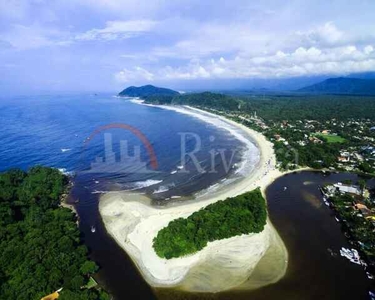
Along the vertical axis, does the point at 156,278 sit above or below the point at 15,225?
below

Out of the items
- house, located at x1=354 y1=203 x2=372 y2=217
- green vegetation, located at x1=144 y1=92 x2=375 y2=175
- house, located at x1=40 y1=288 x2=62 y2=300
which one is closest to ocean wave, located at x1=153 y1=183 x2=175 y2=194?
house, located at x1=40 y1=288 x2=62 y2=300

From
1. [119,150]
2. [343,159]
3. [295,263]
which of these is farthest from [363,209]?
[119,150]

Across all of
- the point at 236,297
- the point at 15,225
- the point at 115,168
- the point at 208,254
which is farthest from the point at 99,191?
the point at 236,297

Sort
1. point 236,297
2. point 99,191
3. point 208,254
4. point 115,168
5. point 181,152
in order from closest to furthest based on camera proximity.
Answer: point 236,297 < point 208,254 < point 99,191 < point 115,168 < point 181,152

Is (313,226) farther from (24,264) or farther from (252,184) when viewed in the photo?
(24,264)

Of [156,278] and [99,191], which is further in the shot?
[99,191]

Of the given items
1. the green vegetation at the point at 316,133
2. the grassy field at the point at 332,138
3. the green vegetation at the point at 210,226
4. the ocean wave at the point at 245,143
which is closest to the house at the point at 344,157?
the green vegetation at the point at 316,133
